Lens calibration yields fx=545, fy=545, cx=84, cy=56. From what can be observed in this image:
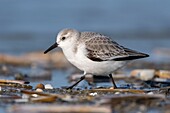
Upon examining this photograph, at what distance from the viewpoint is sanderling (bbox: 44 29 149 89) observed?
7.48 meters

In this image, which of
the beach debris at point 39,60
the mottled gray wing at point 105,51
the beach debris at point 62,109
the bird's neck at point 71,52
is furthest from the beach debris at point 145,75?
the beach debris at point 62,109

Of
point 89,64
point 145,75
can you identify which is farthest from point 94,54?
point 145,75

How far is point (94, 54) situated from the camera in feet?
24.7

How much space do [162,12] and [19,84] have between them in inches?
458

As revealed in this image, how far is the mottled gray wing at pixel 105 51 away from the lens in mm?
7539

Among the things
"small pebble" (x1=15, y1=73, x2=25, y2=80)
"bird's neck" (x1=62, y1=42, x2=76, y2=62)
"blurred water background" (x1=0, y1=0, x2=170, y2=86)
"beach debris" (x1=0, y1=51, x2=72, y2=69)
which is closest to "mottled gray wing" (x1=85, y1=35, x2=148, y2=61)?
"bird's neck" (x1=62, y1=42, x2=76, y2=62)

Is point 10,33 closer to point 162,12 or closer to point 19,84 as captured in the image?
point 162,12

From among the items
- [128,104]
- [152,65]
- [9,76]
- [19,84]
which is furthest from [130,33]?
[128,104]

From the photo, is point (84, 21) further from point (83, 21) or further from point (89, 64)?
point (89, 64)

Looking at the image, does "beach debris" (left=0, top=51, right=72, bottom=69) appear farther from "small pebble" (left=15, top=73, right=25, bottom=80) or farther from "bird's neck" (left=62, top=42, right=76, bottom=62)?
"bird's neck" (left=62, top=42, right=76, bottom=62)

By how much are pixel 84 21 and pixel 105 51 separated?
9.92m

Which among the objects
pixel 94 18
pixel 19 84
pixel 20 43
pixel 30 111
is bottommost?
pixel 30 111

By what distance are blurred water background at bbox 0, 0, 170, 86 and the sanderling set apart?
5524mm

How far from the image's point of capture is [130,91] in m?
7.11
